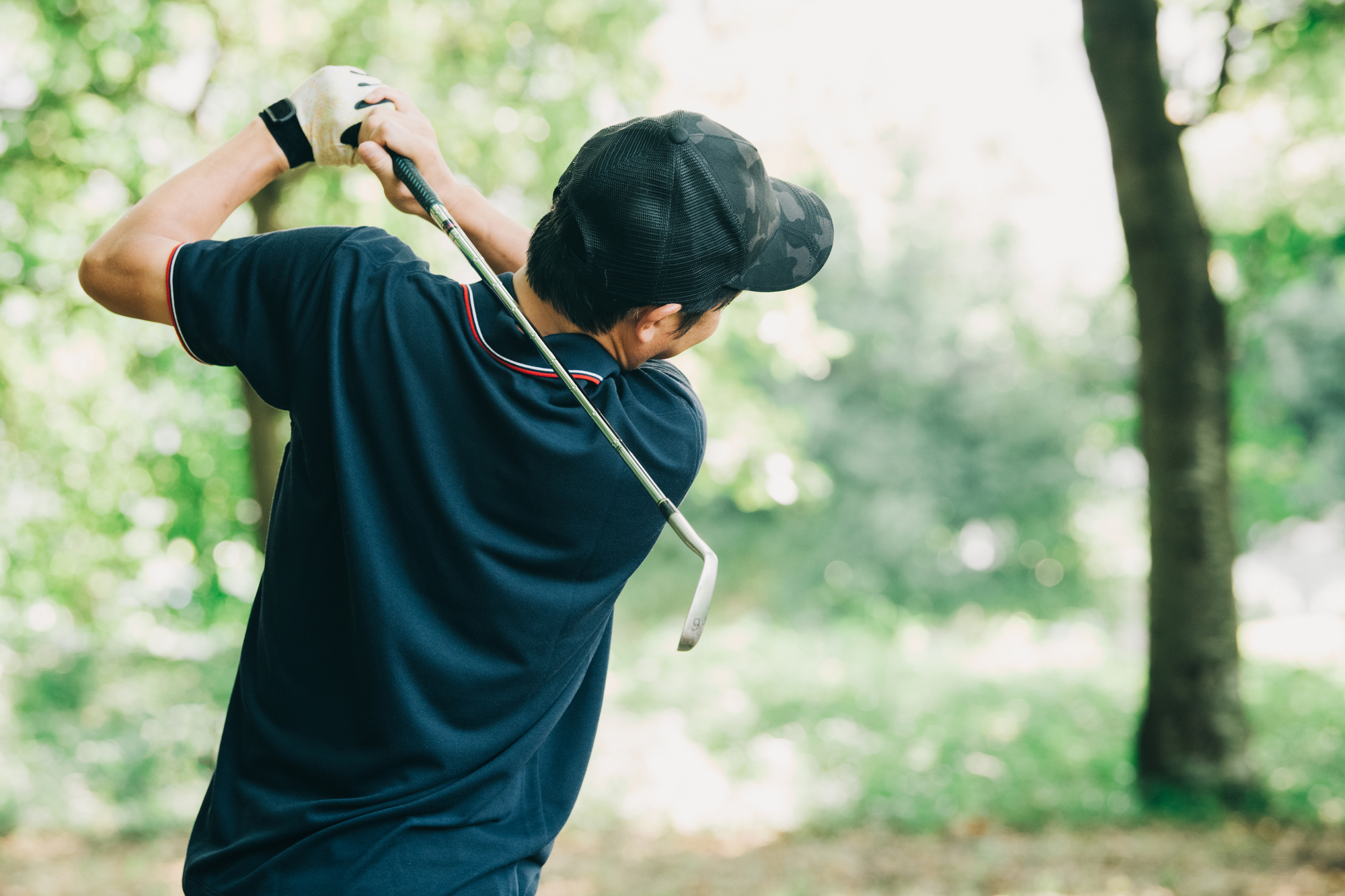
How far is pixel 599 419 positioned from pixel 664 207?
0.98 feet

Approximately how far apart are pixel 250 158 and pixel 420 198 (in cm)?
26

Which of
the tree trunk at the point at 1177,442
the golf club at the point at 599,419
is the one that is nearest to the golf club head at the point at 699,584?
the golf club at the point at 599,419

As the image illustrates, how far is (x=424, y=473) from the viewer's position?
132 cm

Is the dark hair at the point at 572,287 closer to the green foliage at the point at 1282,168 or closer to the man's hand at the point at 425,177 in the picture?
the man's hand at the point at 425,177

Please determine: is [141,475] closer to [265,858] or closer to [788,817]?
[788,817]

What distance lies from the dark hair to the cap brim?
5.2 inches

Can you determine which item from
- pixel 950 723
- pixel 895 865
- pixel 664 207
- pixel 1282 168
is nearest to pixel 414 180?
pixel 664 207

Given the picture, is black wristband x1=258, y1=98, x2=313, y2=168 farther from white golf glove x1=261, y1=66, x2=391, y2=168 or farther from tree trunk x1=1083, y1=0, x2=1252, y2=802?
tree trunk x1=1083, y1=0, x2=1252, y2=802

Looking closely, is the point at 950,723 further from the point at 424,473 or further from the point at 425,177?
the point at 424,473

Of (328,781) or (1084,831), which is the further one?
(1084,831)

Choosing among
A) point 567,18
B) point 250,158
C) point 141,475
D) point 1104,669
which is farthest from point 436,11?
point 1104,669

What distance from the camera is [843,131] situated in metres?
6.59

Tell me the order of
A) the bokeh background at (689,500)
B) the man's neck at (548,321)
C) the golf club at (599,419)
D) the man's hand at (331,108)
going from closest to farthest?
the golf club at (599,419)
the man's neck at (548,321)
the man's hand at (331,108)
the bokeh background at (689,500)

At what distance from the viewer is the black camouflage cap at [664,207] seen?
52.9 inches
